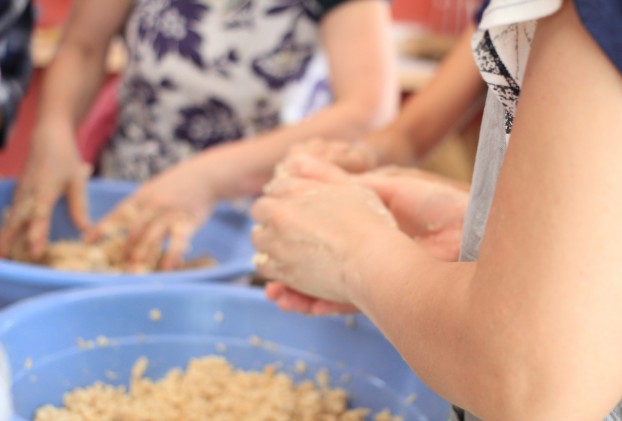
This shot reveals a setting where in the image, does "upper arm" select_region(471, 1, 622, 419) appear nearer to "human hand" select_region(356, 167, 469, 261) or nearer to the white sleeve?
the white sleeve

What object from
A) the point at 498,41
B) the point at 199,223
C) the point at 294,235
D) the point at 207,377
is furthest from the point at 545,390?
the point at 199,223

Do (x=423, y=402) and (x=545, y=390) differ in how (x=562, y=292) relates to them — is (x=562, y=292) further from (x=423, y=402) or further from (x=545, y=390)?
(x=423, y=402)

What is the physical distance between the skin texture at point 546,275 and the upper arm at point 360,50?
91 cm

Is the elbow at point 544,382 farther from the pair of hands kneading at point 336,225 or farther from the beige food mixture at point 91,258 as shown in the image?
the beige food mixture at point 91,258

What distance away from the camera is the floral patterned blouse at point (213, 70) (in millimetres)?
1399

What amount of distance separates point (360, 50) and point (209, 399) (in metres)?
0.71

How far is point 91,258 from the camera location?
3.93 ft

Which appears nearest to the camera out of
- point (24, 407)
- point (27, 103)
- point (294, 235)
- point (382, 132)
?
point (294, 235)

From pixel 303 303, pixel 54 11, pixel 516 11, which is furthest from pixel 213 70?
pixel 54 11

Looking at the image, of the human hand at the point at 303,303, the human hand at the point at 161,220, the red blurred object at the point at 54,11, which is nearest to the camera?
the human hand at the point at 303,303

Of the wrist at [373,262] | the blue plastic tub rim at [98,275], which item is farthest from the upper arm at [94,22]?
the wrist at [373,262]

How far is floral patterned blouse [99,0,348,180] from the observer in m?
1.40

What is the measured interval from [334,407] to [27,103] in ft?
7.33

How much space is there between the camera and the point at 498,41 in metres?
0.45
